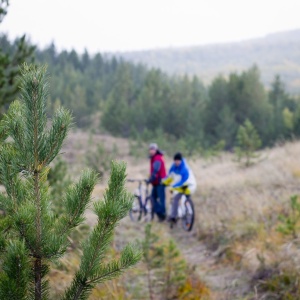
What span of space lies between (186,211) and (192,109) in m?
28.7

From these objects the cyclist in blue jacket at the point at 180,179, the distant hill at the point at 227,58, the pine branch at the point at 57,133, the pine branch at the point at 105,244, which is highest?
the distant hill at the point at 227,58

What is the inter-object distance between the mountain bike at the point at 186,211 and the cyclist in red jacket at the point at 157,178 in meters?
0.67

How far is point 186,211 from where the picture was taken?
24.2 feet

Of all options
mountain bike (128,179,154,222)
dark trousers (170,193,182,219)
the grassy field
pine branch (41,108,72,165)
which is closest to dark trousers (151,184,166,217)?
mountain bike (128,179,154,222)

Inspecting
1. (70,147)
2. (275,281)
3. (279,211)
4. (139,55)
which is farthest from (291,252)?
(139,55)

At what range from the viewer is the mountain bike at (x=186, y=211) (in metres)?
7.29

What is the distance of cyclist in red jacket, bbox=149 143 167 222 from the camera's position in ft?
25.3

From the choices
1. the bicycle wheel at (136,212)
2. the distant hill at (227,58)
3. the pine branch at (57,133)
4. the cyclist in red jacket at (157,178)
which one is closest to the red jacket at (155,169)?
the cyclist in red jacket at (157,178)

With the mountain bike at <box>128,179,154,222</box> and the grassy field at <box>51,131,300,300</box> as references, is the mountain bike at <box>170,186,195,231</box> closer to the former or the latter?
the grassy field at <box>51,131,300,300</box>

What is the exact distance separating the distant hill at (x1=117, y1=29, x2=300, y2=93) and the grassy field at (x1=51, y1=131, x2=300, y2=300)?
4618 inches

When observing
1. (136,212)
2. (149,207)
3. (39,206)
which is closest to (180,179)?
(149,207)

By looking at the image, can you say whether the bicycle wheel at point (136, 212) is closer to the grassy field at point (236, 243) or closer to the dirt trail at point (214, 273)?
the grassy field at point (236, 243)

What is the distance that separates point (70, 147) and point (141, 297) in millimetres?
35889

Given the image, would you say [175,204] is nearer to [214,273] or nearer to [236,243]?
[236,243]
